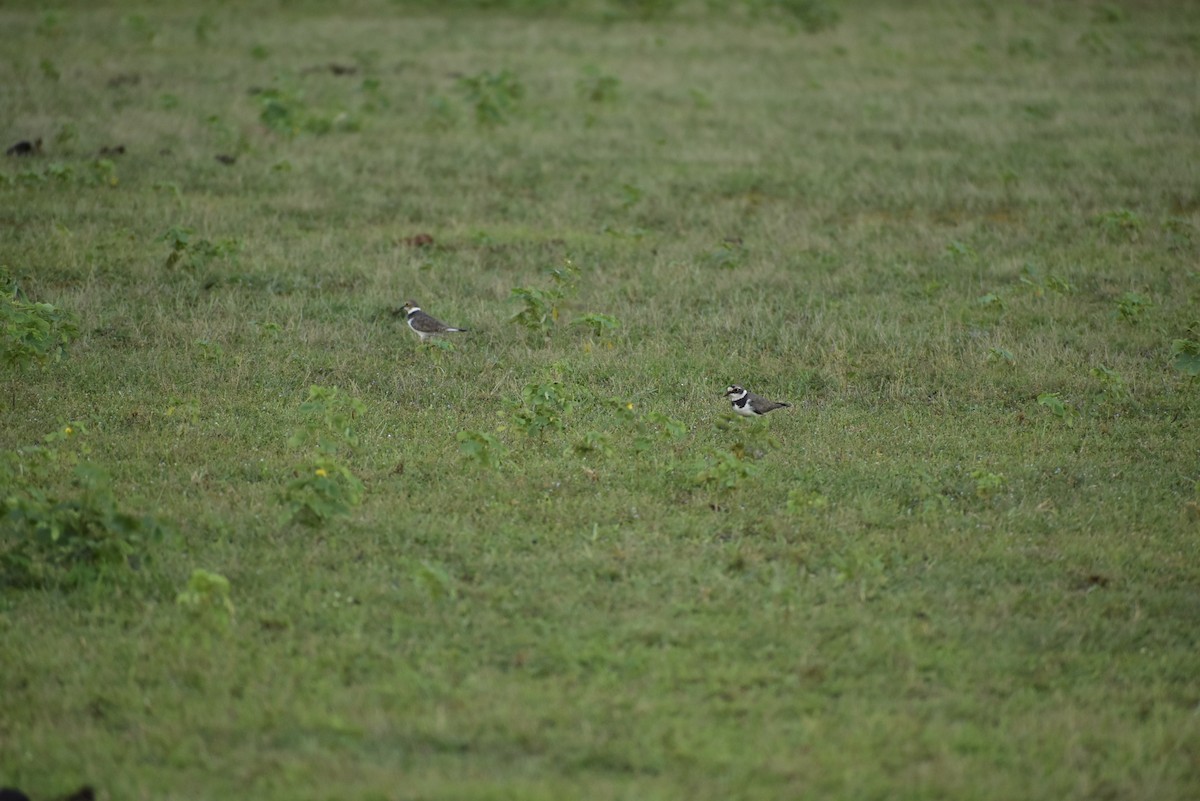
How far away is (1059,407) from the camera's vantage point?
9.01 meters

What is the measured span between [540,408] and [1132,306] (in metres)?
5.94

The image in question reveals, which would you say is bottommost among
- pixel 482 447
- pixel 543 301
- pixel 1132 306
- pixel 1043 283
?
pixel 482 447

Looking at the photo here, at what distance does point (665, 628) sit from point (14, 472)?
173 inches

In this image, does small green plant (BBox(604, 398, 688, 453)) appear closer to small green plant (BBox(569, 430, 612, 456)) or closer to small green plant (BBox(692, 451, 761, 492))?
small green plant (BBox(569, 430, 612, 456))

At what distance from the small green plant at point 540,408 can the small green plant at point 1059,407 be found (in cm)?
357

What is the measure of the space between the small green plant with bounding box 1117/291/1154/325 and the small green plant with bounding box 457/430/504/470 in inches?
250

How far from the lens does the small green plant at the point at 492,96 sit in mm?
18141

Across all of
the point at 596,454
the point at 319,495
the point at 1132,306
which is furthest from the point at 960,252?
the point at 319,495

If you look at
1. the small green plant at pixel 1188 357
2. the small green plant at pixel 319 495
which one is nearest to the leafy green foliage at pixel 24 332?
the small green plant at pixel 319 495

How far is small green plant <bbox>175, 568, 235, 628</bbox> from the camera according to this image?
592 centimetres

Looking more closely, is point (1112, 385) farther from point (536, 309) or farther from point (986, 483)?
point (536, 309)

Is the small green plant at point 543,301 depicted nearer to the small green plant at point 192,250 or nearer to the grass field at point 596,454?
the grass field at point 596,454

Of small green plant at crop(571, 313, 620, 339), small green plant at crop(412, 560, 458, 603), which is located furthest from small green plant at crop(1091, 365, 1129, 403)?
small green plant at crop(412, 560, 458, 603)

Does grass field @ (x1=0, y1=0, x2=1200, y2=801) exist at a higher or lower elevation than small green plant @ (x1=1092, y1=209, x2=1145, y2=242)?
lower
